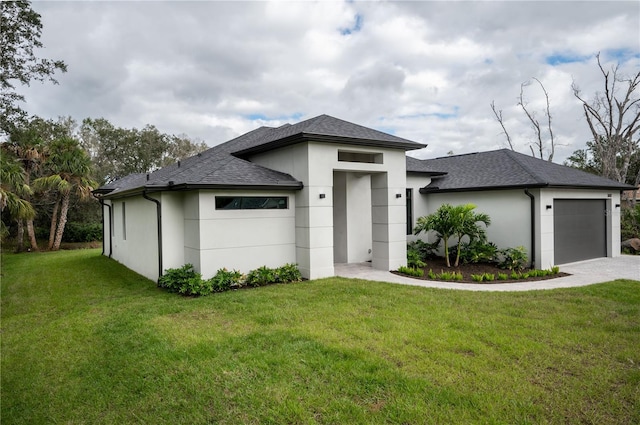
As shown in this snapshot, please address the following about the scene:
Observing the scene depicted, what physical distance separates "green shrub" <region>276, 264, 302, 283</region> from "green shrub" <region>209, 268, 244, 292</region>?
1.02m

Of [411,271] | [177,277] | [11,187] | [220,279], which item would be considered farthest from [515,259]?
[11,187]

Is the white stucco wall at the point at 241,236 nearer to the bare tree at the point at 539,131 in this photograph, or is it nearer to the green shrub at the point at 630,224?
the green shrub at the point at 630,224

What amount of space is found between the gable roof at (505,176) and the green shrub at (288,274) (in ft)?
23.1

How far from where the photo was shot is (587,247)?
43.8ft

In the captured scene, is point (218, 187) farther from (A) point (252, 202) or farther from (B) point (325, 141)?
(B) point (325, 141)

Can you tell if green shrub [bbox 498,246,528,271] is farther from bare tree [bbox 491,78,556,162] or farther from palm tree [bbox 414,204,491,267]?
bare tree [bbox 491,78,556,162]

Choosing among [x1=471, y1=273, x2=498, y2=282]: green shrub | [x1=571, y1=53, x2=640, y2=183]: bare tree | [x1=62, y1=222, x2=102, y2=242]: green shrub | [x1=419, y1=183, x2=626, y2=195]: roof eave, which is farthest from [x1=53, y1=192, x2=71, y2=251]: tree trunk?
[x1=571, y1=53, x2=640, y2=183]: bare tree

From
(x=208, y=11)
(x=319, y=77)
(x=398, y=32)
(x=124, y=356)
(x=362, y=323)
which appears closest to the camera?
(x=124, y=356)

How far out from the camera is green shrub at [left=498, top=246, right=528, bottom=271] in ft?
37.2

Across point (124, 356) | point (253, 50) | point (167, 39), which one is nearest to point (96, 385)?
point (124, 356)

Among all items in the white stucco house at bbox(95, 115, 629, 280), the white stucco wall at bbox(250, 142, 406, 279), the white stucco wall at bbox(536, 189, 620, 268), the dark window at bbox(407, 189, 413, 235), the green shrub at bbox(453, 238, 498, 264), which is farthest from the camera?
the dark window at bbox(407, 189, 413, 235)

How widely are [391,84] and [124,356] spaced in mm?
16810

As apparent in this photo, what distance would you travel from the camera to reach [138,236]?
1172 cm

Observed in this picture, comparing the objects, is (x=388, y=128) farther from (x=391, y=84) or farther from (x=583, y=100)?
(x=583, y=100)
